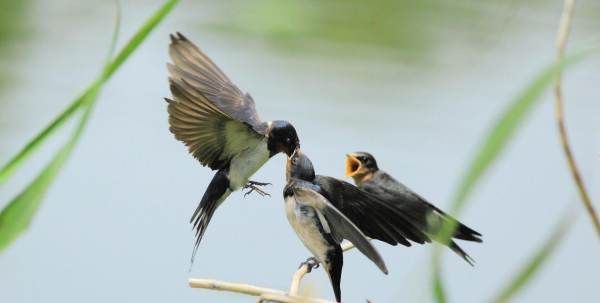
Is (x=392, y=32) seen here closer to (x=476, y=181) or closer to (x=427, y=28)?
(x=427, y=28)

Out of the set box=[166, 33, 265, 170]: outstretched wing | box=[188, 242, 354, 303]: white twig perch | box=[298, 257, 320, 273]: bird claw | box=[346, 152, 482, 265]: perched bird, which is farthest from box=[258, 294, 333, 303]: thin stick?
box=[166, 33, 265, 170]: outstretched wing

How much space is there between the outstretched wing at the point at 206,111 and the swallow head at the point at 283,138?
0.69 feet

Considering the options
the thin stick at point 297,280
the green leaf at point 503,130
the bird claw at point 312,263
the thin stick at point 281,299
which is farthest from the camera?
the bird claw at point 312,263

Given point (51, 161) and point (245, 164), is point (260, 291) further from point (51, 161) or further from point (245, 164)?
point (245, 164)

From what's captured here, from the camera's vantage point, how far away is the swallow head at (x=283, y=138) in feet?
5.67

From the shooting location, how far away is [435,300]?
1.02m

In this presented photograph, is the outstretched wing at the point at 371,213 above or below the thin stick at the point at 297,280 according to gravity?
above

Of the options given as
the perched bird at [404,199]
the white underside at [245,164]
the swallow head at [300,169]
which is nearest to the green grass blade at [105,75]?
the perched bird at [404,199]

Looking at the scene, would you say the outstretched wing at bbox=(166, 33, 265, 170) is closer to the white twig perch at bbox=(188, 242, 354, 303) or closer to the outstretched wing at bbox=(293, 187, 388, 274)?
the outstretched wing at bbox=(293, 187, 388, 274)

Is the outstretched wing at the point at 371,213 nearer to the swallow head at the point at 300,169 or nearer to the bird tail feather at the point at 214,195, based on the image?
the swallow head at the point at 300,169

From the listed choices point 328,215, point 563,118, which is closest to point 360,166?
point 328,215

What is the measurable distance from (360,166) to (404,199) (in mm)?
201

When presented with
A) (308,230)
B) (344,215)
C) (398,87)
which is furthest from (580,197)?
(398,87)

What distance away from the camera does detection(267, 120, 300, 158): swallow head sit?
1.73 metres
